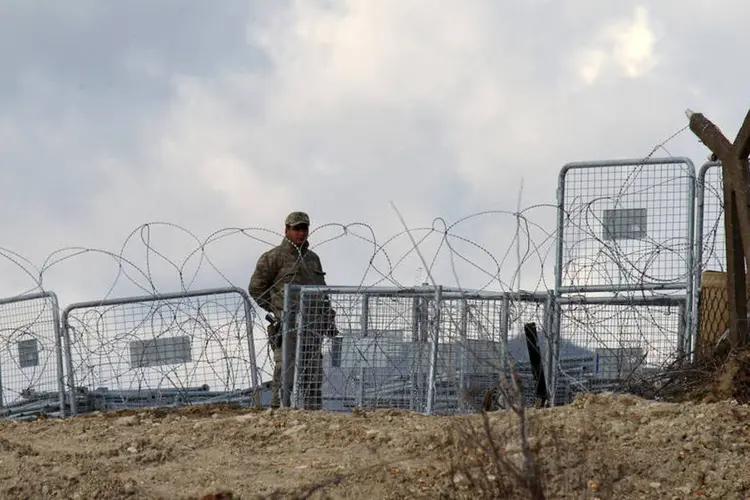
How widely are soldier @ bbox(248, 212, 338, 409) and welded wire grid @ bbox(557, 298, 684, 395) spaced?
1951 millimetres

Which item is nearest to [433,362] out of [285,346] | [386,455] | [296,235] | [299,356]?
[299,356]

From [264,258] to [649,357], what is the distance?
3.46m

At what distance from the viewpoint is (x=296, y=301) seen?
11.4m

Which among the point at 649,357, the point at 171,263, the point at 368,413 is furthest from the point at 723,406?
the point at 171,263

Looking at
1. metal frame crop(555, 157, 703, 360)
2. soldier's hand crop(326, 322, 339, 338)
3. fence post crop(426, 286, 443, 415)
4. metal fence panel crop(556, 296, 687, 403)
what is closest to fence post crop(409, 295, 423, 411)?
fence post crop(426, 286, 443, 415)

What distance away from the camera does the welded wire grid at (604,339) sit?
36.8 ft

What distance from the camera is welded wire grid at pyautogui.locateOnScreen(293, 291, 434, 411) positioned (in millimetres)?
10742

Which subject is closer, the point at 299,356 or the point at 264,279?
the point at 299,356

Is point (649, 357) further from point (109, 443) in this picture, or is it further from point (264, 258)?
point (109, 443)

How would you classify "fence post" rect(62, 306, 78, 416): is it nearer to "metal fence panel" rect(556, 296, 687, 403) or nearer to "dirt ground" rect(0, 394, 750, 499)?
"dirt ground" rect(0, 394, 750, 499)

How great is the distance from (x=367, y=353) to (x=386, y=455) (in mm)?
3222

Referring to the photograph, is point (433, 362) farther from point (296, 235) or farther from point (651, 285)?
point (296, 235)

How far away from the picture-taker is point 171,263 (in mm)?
11453

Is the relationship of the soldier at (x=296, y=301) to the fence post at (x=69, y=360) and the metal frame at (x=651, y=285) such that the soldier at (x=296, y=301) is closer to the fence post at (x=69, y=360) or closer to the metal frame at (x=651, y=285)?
the fence post at (x=69, y=360)
